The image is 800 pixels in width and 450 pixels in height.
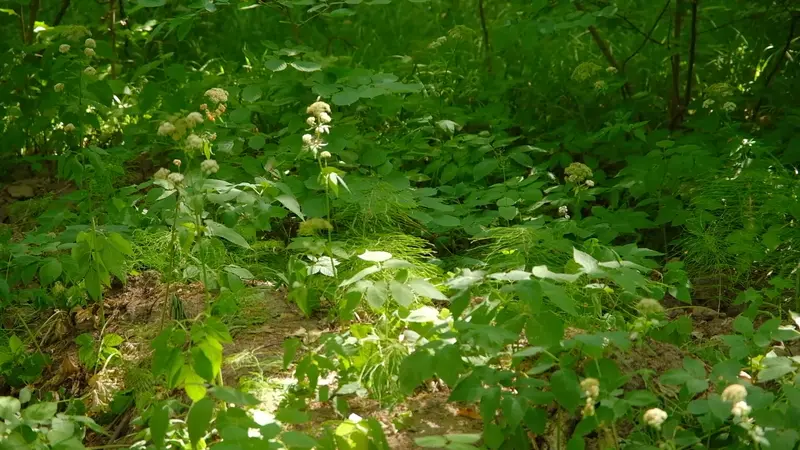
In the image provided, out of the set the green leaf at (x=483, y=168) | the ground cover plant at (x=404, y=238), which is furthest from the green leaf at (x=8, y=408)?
the green leaf at (x=483, y=168)

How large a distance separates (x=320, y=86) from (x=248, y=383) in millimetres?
1345

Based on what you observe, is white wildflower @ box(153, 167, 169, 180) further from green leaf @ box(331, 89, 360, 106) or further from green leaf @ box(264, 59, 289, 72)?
green leaf @ box(264, 59, 289, 72)

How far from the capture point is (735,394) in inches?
76.6

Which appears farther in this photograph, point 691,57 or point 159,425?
point 691,57

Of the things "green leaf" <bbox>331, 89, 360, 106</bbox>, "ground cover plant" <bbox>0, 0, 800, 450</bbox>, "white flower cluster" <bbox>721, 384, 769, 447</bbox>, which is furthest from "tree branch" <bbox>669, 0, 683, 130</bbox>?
"white flower cluster" <bbox>721, 384, 769, 447</bbox>

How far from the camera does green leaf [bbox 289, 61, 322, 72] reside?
3492 mm

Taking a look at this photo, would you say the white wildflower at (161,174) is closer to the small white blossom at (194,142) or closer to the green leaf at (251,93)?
the small white blossom at (194,142)

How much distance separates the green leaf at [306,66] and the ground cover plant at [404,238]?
7 centimetres

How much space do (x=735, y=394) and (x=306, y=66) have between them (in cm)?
210

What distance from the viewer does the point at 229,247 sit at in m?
3.33

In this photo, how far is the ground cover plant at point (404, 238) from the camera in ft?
7.26

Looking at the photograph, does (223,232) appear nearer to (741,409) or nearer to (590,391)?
(590,391)

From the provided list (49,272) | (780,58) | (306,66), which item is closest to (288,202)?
(49,272)

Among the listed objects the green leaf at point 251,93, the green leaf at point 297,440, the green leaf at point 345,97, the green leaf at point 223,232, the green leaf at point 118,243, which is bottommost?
the green leaf at point 297,440
